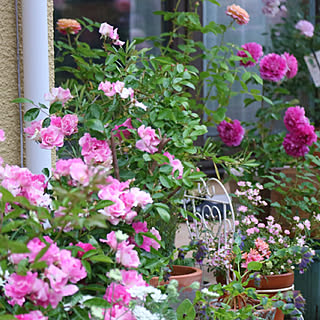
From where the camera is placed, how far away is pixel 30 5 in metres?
1.56

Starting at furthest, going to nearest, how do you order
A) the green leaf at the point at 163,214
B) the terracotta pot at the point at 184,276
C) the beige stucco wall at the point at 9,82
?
the beige stucco wall at the point at 9,82
the terracotta pot at the point at 184,276
the green leaf at the point at 163,214

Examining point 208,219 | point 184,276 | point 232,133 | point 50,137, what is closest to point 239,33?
point 232,133

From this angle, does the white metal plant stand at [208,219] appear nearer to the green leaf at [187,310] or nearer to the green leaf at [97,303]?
the green leaf at [187,310]

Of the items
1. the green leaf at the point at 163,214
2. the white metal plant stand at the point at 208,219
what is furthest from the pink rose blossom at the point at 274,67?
the green leaf at the point at 163,214

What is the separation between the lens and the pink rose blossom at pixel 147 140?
117 cm

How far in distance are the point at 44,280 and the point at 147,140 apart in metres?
0.41

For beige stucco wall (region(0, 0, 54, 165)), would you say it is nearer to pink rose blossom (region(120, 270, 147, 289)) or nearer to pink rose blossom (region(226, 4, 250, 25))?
pink rose blossom (region(120, 270, 147, 289))

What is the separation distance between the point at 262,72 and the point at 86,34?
2.59 ft

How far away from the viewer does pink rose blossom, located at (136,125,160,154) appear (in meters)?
1.17

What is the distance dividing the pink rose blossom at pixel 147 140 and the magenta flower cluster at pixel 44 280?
37 centimetres

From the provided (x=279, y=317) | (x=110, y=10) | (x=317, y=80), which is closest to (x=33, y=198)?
(x=279, y=317)

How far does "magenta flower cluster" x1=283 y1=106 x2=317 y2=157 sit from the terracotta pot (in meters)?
0.95

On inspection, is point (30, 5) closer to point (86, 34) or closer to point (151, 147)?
point (151, 147)

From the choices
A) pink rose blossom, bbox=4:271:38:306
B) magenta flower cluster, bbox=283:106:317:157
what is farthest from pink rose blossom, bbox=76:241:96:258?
magenta flower cluster, bbox=283:106:317:157
